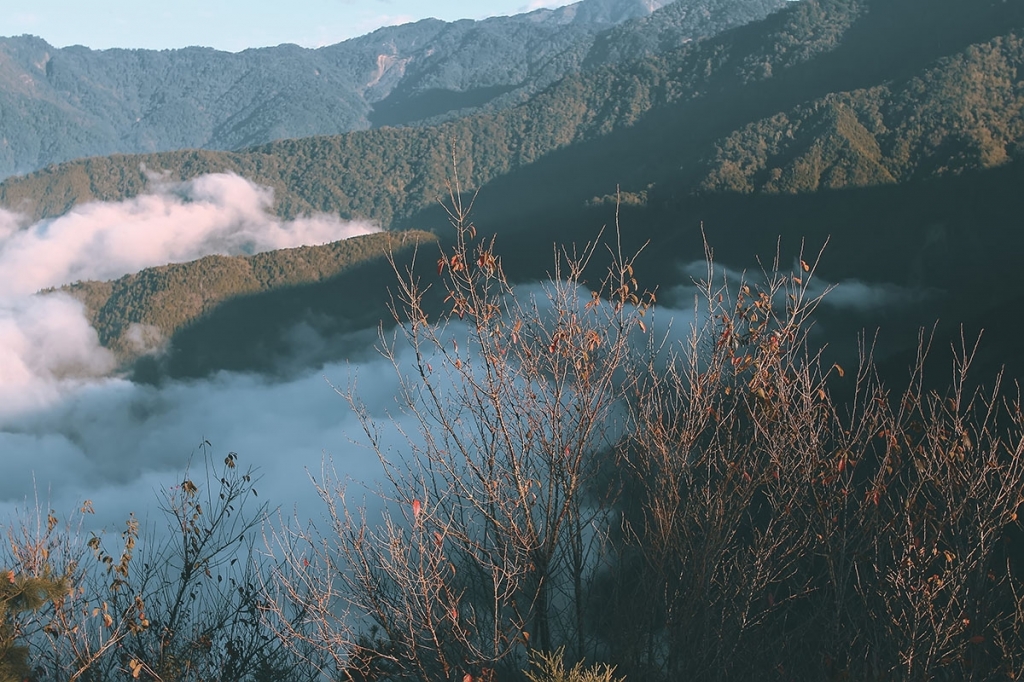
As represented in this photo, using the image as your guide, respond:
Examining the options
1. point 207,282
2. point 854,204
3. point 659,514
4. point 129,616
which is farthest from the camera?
point 207,282

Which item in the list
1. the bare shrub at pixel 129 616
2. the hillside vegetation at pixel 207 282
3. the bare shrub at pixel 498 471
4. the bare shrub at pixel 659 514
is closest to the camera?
the bare shrub at pixel 659 514

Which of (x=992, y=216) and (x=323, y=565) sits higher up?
(x=323, y=565)

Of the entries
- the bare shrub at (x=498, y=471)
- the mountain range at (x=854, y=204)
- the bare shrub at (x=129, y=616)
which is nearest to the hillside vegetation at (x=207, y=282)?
the mountain range at (x=854, y=204)

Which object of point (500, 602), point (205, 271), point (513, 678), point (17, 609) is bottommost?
point (205, 271)

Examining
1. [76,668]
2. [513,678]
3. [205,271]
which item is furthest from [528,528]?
[205,271]

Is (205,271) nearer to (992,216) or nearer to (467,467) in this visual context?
(992,216)

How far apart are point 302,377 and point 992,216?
92.2m

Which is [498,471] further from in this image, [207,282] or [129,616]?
[207,282]

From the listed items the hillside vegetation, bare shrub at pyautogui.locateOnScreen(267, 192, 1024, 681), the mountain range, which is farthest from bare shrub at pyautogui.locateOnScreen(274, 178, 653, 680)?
the hillside vegetation

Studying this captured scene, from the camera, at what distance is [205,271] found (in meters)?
134

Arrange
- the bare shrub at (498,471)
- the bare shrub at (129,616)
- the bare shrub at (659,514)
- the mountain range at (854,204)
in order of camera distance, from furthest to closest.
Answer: the mountain range at (854,204)
the bare shrub at (129,616)
the bare shrub at (498,471)
the bare shrub at (659,514)

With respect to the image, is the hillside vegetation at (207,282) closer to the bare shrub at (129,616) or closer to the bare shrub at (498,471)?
the bare shrub at (129,616)

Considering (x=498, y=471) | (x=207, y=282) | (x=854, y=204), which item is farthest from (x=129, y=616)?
(x=207, y=282)

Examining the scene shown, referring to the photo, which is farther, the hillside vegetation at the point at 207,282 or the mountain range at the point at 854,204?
the hillside vegetation at the point at 207,282
